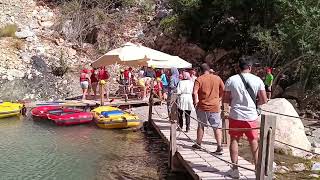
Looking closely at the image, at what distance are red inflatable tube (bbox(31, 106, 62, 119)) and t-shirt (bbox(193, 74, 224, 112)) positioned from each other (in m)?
8.49

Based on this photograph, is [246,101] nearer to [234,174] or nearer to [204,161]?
[234,174]

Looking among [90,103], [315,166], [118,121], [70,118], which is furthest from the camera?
[90,103]

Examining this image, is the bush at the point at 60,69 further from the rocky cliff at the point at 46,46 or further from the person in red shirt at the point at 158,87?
the person in red shirt at the point at 158,87

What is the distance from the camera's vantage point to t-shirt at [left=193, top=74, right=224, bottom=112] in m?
8.57

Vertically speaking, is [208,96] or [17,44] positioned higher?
[17,44]

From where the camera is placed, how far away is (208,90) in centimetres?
858

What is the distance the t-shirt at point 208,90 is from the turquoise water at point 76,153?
1.78m

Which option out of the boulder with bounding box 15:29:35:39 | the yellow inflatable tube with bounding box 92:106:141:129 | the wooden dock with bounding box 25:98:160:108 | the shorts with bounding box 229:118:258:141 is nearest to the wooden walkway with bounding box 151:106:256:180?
the shorts with bounding box 229:118:258:141

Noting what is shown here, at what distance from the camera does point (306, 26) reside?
55.9 feet

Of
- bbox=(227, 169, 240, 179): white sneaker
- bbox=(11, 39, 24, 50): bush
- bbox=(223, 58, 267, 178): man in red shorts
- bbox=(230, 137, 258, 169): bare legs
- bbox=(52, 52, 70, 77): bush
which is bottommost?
bbox=(227, 169, 240, 179): white sneaker

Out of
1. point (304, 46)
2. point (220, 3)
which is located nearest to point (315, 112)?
point (304, 46)

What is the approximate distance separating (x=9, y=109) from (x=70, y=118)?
8.25ft

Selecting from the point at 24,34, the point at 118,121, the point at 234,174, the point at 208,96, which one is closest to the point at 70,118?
the point at 118,121

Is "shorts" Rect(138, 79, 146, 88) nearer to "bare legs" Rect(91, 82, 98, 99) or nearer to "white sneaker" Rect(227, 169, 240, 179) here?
"bare legs" Rect(91, 82, 98, 99)
